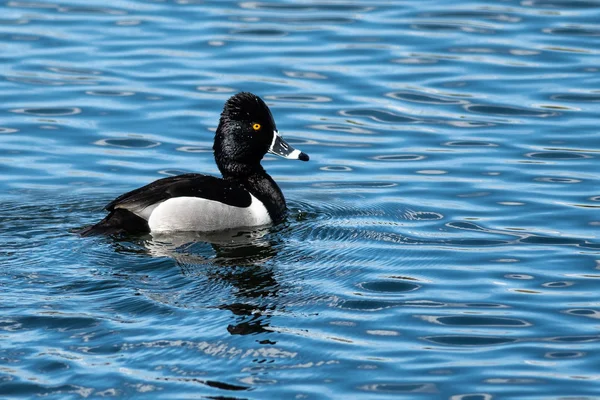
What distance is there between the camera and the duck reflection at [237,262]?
9055 millimetres

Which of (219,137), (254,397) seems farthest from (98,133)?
(254,397)

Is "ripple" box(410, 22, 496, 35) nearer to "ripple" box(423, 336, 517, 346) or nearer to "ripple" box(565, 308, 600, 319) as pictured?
"ripple" box(565, 308, 600, 319)

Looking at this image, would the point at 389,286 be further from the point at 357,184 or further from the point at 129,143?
the point at 129,143

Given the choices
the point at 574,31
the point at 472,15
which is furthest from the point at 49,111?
the point at 574,31

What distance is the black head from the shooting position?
39.6ft

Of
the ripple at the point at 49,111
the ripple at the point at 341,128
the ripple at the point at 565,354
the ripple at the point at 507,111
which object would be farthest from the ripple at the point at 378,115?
the ripple at the point at 565,354

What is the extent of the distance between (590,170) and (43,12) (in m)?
9.24

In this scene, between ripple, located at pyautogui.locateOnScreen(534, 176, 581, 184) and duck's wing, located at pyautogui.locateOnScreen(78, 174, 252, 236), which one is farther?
ripple, located at pyautogui.locateOnScreen(534, 176, 581, 184)

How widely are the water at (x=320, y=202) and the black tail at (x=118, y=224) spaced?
0.14 m

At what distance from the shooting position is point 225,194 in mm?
11492

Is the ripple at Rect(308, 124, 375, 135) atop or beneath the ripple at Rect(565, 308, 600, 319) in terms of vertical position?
atop

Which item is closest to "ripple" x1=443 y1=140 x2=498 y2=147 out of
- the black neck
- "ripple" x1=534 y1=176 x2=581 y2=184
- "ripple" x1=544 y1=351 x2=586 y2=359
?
"ripple" x1=534 y1=176 x2=581 y2=184

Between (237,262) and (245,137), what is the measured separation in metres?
2.05

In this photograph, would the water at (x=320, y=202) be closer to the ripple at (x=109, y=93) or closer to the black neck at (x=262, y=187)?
the ripple at (x=109, y=93)
